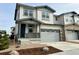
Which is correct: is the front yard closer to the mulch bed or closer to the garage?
the mulch bed

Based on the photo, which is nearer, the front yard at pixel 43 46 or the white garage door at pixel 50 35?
the front yard at pixel 43 46

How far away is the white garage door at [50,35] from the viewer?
15.6ft

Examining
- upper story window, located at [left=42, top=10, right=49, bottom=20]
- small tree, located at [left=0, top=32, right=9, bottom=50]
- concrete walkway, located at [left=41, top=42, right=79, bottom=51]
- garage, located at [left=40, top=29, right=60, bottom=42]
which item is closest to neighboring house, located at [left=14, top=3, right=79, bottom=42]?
garage, located at [left=40, top=29, right=60, bottom=42]

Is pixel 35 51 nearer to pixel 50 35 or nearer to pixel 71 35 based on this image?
pixel 50 35

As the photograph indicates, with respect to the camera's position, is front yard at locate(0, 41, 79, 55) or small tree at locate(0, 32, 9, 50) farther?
small tree at locate(0, 32, 9, 50)

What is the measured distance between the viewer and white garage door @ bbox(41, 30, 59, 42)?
4746 mm

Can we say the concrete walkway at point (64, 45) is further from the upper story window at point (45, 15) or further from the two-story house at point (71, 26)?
the upper story window at point (45, 15)

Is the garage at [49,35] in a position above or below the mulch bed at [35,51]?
above

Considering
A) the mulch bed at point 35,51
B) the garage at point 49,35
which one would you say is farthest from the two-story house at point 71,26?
the mulch bed at point 35,51

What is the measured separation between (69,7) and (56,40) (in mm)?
1217

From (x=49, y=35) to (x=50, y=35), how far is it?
1.5 inches

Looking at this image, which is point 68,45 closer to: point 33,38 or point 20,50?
point 33,38

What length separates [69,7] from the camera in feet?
15.2
